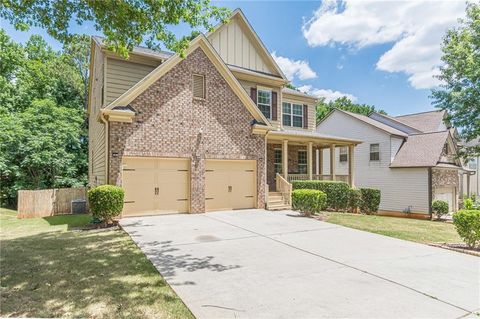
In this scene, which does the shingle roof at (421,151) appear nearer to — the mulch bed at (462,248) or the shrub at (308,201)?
the shrub at (308,201)

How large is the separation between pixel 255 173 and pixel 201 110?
4096 millimetres

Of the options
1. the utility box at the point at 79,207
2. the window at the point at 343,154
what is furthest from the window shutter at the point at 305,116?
the utility box at the point at 79,207

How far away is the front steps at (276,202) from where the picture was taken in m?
14.4

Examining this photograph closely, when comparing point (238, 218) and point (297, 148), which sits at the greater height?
point (297, 148)

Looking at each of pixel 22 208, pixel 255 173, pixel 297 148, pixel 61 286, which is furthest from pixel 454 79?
pixel 22 208

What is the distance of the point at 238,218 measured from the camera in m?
11.6

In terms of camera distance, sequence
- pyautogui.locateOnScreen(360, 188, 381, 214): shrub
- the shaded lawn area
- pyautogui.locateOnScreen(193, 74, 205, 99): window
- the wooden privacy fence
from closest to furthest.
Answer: the shaded lawn area → pyautogui.locateOnScreen(193, 74, 205, 99): window → the wooden privacy fence → pyautogui.locateOnScreen(360, 188, 381, 214): shrub

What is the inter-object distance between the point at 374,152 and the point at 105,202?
2071cm

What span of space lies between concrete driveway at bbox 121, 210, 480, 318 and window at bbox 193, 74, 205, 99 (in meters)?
5.98

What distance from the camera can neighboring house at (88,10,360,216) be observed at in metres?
11.2

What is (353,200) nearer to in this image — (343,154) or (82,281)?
(343,154)

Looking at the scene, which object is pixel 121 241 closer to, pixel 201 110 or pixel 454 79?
pixel 201 110

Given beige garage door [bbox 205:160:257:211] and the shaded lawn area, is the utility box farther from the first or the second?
beige garage door [bbox 205:160:257:211]

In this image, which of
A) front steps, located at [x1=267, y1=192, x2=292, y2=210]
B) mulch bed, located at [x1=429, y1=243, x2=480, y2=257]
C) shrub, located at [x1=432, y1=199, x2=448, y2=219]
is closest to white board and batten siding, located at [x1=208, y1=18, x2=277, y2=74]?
front steps, located at [x1=267, y1=192, x2=292, y2=210]
